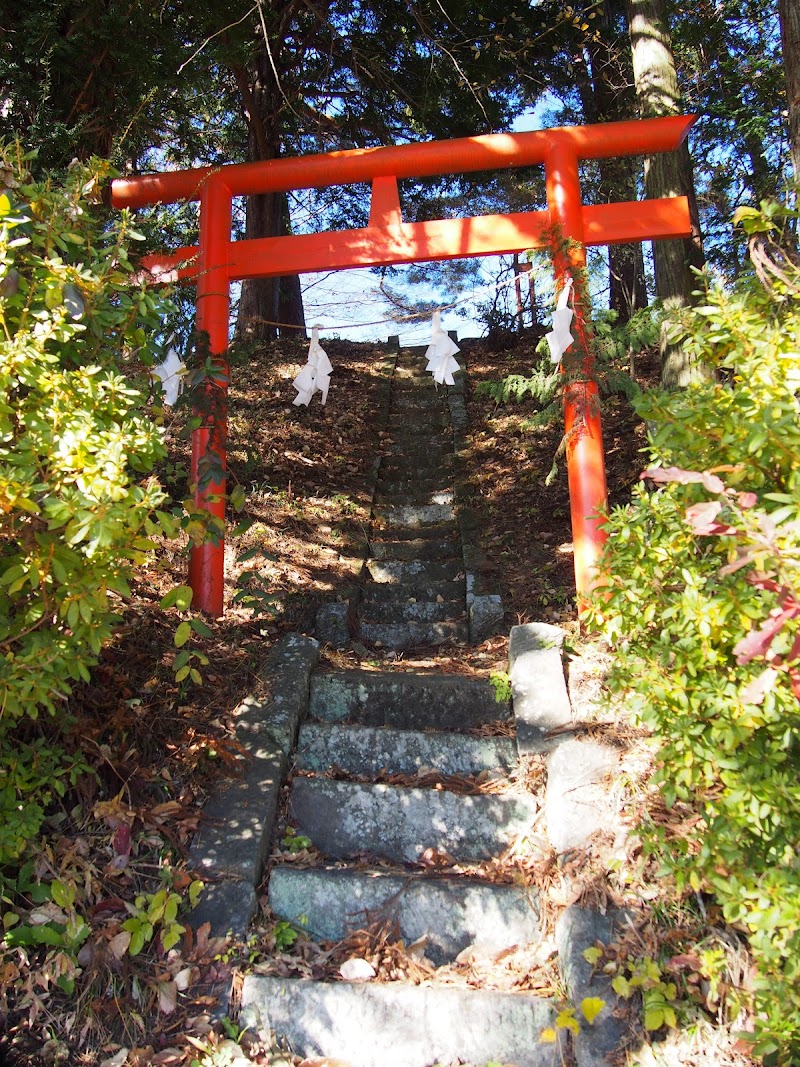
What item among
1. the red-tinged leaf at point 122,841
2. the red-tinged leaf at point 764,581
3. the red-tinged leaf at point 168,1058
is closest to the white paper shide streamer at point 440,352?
the red-tinged leaf at point 122,841

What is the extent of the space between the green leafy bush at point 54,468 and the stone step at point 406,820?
107 centimetres

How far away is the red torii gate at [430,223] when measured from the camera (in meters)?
4.86

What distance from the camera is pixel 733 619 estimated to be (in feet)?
7.64

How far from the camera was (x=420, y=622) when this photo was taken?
5430mm

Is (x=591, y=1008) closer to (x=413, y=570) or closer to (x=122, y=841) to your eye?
(x=122, y=841)

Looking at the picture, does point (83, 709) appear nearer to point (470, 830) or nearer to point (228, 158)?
point (470, 830)

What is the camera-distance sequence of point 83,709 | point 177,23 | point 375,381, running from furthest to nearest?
point 375,381, point 177,23, point 83,709

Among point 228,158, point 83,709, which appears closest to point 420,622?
point 83,709

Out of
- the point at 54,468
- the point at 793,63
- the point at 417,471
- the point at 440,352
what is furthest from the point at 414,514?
the point at 54,468

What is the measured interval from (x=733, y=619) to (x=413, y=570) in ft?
12.6

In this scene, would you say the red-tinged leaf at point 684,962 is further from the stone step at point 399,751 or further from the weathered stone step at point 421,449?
the weathered stone step at point 421,449

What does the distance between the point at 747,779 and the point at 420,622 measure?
3276 mm

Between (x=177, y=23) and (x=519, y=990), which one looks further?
(x=177, y=23)

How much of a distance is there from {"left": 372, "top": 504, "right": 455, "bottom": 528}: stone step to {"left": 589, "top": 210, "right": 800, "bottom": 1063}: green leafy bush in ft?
13.4
